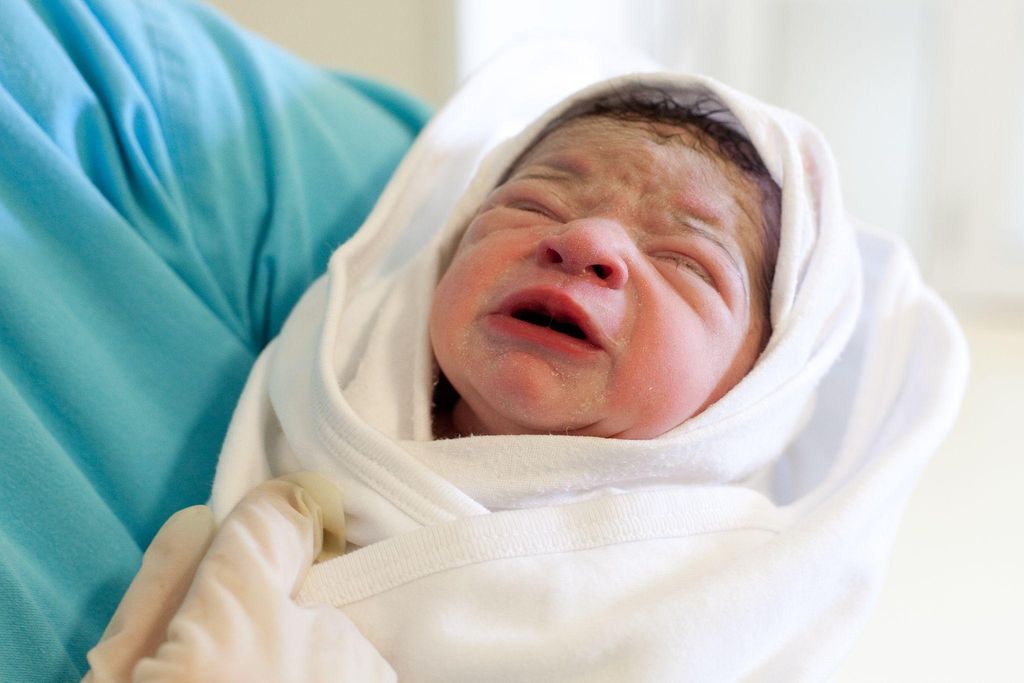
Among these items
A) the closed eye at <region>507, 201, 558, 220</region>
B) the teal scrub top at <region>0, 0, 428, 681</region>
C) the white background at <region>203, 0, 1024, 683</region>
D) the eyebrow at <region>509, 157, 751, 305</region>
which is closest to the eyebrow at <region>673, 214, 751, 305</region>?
the eyebrow at <region>509, 157, 751, 305</region>

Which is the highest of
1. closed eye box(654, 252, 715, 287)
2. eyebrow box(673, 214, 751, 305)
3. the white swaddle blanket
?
eyebrow box(673, 214, 751, 305)

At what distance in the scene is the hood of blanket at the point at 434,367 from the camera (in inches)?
30.5

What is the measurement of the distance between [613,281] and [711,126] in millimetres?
265

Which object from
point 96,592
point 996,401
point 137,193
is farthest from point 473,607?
point 996,401

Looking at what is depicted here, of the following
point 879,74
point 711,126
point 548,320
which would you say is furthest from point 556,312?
point 879,74

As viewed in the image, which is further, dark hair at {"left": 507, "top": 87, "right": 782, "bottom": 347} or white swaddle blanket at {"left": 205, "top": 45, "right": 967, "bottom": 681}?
dark hair at {"left": 507, "top": 87, "right": 782, "bottom": 347}

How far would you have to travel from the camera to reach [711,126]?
0.97 metres

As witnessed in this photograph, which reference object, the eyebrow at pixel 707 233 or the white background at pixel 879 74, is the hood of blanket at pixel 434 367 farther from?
the white background at pixel 879 74

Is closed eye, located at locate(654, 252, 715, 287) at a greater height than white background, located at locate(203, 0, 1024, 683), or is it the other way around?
closed eye, located at locate(654, 252, 715, 287)

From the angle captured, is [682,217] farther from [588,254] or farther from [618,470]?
[618,470]

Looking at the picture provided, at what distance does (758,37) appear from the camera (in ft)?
7.30

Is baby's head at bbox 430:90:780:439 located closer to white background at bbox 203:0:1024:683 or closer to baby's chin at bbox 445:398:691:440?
baby's chin at bbox 445:398:691:440

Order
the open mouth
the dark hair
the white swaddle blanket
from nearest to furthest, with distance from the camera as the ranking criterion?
1. the white swaddle blanket
2. the open mouth
3. the dark hair

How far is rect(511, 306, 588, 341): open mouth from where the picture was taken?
31.9 inches
